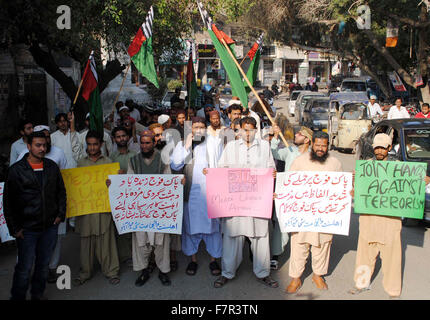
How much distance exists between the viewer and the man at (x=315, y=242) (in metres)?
4.61

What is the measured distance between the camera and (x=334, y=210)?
4645 millimetres

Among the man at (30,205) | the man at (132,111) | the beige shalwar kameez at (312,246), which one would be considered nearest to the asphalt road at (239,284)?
the beige shalwar kameez at (312,246)

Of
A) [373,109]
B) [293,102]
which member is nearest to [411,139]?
[373,109]

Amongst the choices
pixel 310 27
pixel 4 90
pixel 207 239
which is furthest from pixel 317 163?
pixel 310 27

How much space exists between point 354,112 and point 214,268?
10424mm

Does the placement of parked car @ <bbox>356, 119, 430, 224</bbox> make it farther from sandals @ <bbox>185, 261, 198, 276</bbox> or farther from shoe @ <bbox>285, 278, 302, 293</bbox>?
sandals @ <bbox>185, 261, 198, 276</bbox>

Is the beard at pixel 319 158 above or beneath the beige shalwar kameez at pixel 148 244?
above

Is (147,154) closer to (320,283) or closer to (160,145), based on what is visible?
(160,145)

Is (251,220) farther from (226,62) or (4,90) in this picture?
(4,90)

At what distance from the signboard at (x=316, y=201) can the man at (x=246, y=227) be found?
1.02 feet

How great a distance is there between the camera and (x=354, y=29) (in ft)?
75.1

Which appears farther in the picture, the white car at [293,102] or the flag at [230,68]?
the white car at [293,102]

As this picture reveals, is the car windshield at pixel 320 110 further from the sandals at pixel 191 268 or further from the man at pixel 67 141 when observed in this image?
the sandals at pixel 191 268
